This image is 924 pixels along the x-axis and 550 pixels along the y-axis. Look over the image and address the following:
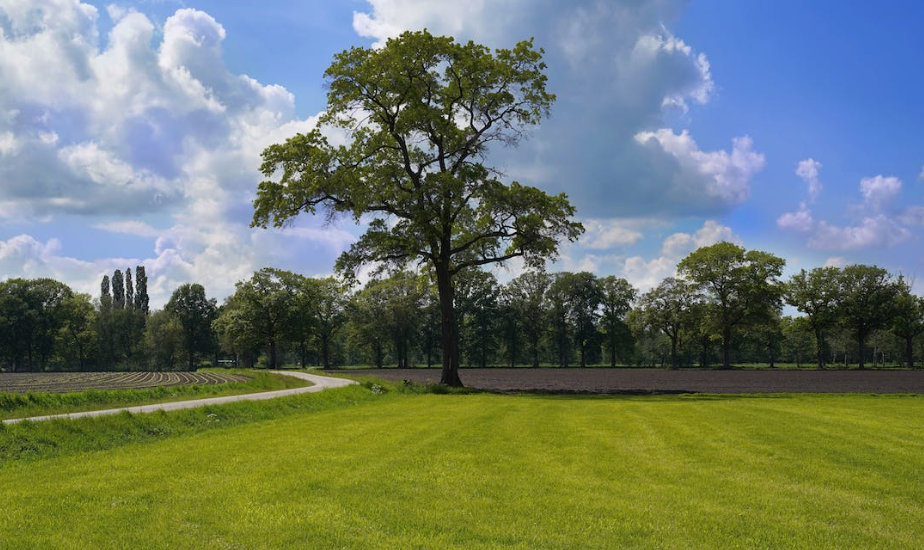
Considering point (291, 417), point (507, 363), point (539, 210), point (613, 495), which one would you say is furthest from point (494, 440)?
point (507, 363)

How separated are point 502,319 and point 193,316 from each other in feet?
203

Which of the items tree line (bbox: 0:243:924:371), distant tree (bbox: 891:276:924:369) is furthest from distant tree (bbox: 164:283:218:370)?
distant tree (bbox: 891:276:924:369)

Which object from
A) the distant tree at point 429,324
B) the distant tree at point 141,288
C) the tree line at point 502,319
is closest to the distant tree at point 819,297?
the tree line at point 502,319

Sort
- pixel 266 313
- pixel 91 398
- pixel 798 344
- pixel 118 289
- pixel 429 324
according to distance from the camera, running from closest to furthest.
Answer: pixel 91 398 → pixel 266 313 → pixel 429 324 → pixel 798 344 → pixel 118 289

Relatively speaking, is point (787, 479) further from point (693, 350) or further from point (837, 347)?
point (837, 347)

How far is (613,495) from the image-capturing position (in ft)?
28.1

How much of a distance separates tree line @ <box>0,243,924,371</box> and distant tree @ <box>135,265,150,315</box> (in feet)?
4.82

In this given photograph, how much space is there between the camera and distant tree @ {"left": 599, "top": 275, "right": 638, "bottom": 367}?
364ft

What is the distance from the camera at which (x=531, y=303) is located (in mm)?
111312

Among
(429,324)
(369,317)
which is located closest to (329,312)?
(369,317)

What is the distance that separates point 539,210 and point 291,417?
20.7 meters

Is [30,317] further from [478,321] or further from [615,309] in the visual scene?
[615,309]

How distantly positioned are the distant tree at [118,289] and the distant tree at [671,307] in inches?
4708

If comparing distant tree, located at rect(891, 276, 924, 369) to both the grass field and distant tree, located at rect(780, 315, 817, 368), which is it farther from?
the grass field
